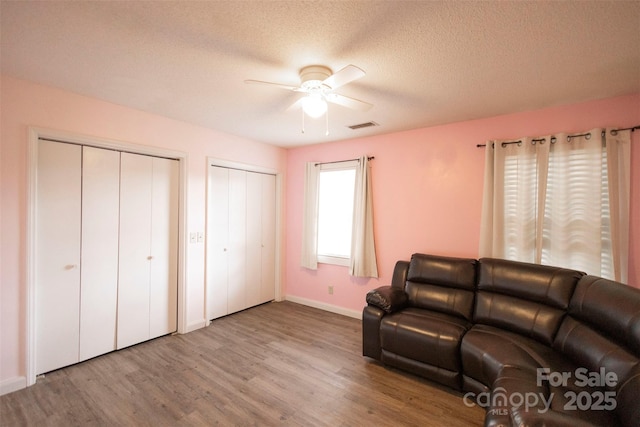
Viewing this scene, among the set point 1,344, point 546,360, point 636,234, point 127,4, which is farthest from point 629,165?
point 1,344

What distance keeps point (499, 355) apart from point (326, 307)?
2.59 meters

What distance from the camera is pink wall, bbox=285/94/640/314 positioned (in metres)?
2.49

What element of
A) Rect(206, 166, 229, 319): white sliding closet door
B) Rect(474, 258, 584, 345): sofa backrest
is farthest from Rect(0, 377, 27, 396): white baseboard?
Rect(474, 258, 584, 345): sofa backrest

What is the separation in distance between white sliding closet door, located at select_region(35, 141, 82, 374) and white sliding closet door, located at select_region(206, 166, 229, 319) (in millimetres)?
1319

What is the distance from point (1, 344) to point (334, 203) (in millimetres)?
3606

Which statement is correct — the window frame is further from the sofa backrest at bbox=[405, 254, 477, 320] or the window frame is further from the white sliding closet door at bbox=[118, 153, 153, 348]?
the white sliding closet door at bbox=[118, 153, 153, 348]

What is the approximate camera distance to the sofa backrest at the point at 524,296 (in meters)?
2.15

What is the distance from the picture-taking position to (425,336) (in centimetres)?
231

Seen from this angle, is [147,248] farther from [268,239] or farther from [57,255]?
[268,239]

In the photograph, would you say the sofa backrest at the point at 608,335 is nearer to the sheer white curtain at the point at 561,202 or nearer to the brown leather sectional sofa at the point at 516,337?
the brown leather sectional sofa at the point at 516,337

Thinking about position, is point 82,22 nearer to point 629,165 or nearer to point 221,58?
point 221,58

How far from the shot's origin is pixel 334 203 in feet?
13.8

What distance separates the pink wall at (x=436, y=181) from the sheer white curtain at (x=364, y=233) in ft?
0.32

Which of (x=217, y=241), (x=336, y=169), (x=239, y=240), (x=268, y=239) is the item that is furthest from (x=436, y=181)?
(x=217, y=241)
